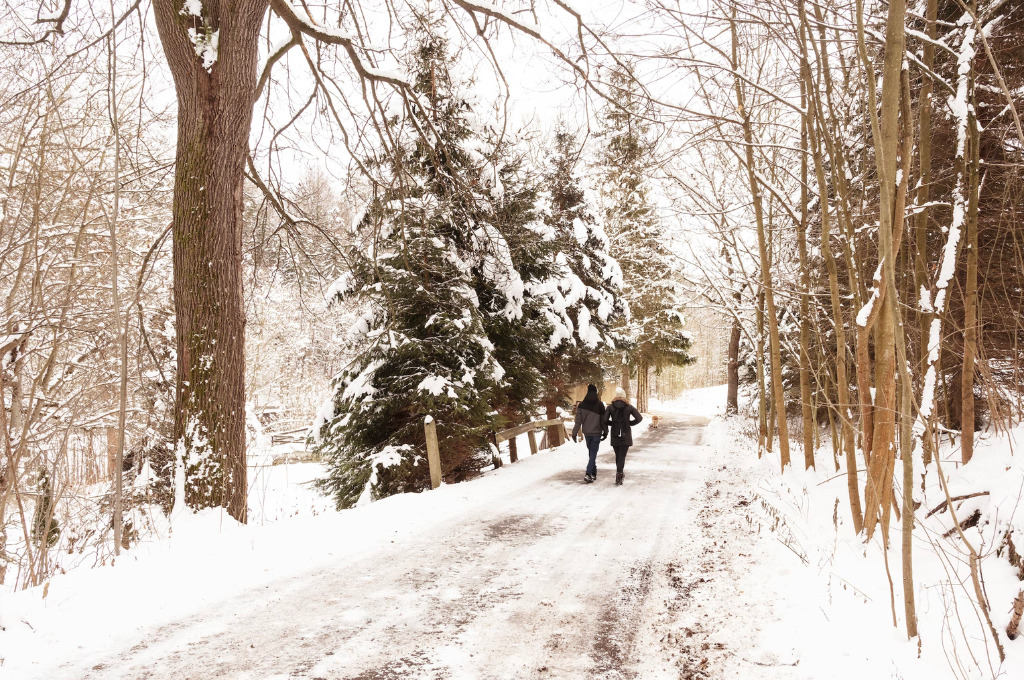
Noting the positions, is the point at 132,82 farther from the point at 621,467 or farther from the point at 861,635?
the point at 861,635

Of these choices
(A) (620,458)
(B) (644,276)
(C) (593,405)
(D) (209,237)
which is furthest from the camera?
(B) (644,276)

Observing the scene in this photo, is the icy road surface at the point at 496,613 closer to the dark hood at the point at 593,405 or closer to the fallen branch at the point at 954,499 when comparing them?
the fallen branch at the point at 954,499

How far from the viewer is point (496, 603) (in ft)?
13.7

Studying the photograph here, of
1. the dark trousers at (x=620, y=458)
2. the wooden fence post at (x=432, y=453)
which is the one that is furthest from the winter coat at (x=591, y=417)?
the wooden fence post at (x=432, y=453)

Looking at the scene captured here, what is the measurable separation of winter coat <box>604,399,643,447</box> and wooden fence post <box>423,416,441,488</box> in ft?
9.29

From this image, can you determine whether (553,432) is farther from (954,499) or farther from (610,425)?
(954,499)

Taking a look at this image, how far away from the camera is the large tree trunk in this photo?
217 inches

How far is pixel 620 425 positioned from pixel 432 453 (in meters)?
3.05

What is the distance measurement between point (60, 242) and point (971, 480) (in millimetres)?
10295

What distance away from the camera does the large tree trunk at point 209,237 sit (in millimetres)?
5523

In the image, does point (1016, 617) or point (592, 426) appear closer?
point (1016, 617)

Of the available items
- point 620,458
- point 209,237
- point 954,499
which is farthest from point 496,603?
point 620,458

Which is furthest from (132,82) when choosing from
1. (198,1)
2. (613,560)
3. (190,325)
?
(613,560)

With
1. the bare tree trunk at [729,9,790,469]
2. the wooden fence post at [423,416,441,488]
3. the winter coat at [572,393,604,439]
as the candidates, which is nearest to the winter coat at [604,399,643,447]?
the winter coat at [572,393,604,439]
